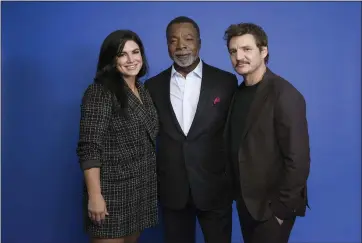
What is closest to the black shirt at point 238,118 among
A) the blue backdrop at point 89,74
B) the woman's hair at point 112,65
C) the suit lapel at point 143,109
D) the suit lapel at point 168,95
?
the suit lapel at point 168,95

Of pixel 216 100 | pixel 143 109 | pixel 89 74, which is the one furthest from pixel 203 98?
pixel 89 74

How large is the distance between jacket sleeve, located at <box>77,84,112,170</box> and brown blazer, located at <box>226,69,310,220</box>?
640 mm

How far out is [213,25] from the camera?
258 cm

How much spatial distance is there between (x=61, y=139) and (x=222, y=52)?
1319 mm

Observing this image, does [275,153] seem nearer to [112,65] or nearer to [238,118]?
[238,118]

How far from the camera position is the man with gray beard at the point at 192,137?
6.36ft

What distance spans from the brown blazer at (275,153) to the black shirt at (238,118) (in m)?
0.07

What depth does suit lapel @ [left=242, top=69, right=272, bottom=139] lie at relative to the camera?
1607 mm

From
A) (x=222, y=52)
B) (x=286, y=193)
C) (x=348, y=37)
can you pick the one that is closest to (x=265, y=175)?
(x=286, y=193)

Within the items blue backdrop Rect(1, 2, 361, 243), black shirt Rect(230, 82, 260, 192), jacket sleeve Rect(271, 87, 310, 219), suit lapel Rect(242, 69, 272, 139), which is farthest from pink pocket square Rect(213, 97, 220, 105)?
blue backdrop Rect(1, 2, 361, 243)

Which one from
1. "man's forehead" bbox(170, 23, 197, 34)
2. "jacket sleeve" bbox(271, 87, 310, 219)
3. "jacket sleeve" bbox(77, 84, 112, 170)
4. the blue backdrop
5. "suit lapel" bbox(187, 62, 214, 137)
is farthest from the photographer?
the blue backdrop

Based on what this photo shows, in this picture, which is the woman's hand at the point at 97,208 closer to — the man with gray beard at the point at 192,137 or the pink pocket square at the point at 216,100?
the man with gray beard at the point at 192,137

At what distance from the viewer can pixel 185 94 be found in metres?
1.98

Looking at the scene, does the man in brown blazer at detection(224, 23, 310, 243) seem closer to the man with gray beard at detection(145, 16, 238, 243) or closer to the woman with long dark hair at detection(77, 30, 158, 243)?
the man with gray beard at detection(145, 16, 238, 243)
